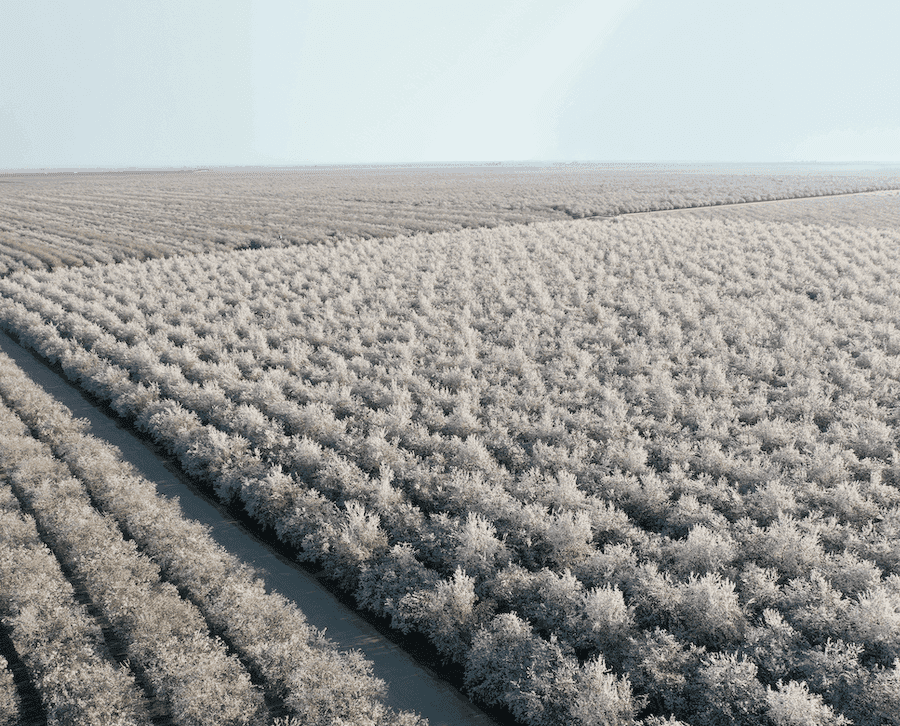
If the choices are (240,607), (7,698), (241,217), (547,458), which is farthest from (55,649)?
(241,217)

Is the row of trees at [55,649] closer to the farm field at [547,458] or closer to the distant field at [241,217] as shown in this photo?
the farm field at [547,458]

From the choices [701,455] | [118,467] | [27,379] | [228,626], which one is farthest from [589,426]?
[27,379]

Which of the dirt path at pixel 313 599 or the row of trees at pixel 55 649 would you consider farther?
the dirt path at pixel 313 599

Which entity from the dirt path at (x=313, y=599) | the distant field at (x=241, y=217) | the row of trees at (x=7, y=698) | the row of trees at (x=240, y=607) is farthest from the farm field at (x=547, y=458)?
the distant field at (x=241, y=217)

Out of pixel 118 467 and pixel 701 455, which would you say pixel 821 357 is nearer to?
pixel 701 455

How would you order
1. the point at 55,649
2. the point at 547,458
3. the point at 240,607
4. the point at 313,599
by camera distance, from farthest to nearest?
1. the point at 547,458
2. the point at 313,599
3. the point at 240,607
4. the point at 55,649

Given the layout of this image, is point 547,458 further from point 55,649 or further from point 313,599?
point 55,649
